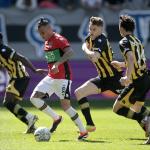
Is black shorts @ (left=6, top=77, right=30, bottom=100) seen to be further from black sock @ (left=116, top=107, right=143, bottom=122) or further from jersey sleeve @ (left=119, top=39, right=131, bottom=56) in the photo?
jersey sleeve @ (left=119, top=39, right=131, bottom=56)

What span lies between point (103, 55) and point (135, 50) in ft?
4.61

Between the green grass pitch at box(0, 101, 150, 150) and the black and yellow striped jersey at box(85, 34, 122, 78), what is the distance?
106 centimetres

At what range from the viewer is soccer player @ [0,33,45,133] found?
13977mm

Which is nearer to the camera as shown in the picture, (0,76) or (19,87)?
(19,87)

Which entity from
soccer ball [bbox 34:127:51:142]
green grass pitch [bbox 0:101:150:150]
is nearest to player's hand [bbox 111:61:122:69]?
green grass pitch [bbox 0:101:150:150]

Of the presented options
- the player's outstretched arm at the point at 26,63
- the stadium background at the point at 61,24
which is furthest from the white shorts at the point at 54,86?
the stadium background at the point at 61,24

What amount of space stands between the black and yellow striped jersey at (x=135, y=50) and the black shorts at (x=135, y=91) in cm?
9

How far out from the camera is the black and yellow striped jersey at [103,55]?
13.0 metres

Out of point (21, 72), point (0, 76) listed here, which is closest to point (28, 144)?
point (21, 72)

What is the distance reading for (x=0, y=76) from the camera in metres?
20.2

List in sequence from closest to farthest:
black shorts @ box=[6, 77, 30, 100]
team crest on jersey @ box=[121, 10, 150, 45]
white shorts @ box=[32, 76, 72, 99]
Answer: white shorts @ box=[32, 76, 72, 99], black shorts @ box=[6, 77, 30, 100], team crest on jersey @ box=[121, 10, 150, 45]

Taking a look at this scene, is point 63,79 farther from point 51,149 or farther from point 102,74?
point 51,149

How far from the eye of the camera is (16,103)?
14.1 metres

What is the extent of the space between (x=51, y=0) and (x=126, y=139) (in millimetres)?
12763
